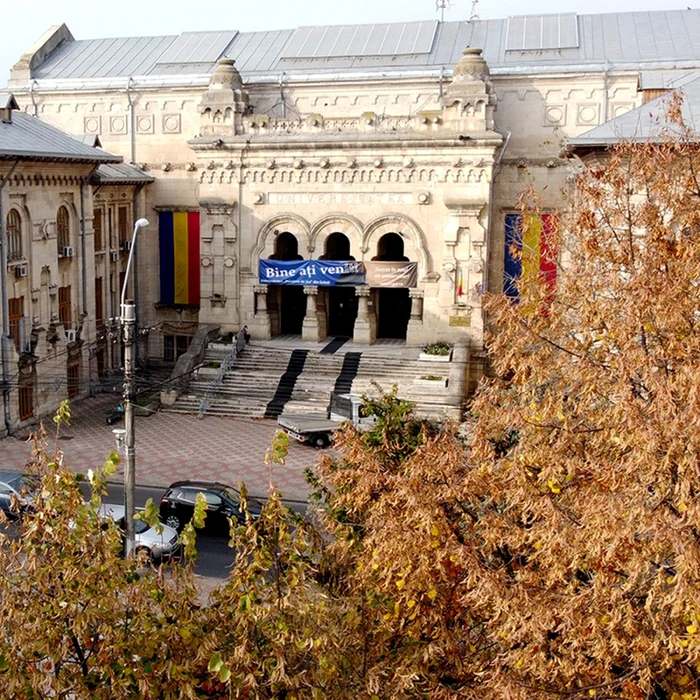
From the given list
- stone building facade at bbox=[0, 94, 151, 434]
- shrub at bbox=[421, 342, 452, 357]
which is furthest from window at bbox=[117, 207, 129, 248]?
shrub at bbox=[421, 342, 452, 357]

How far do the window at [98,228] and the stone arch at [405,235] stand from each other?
12963mm

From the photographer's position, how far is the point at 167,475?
32312mm

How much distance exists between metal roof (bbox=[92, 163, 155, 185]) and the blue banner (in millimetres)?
7990

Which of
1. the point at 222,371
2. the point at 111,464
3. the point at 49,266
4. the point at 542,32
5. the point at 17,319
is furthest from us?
the point at 542,32

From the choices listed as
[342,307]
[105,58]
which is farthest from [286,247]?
[105,58]

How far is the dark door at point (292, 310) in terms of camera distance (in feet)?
160

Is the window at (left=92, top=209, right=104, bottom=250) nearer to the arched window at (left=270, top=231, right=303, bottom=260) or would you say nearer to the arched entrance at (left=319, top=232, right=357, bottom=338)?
the arched window at (left=270, top=231, right=303, bottom=260)

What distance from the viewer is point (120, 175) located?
45.6 meters

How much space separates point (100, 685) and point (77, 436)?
94.0 feet

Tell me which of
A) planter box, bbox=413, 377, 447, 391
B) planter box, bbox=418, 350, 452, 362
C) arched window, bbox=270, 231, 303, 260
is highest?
arched window, bbox=270, 231, 303, 260

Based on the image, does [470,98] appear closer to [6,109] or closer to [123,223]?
[123,223]

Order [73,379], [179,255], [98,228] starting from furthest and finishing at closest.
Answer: [179,255], [98,228], [73,379]

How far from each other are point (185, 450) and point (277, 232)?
46.7 feet

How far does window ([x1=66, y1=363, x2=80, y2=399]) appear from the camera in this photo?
136ft
